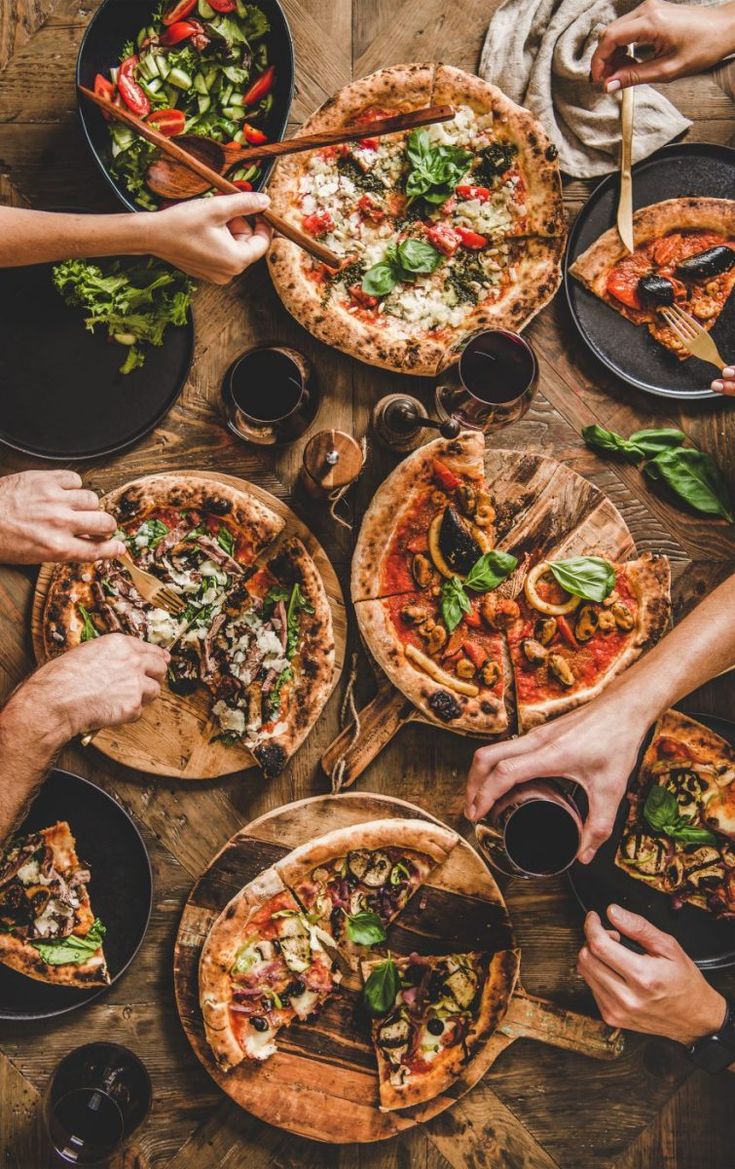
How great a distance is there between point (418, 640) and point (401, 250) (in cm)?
202

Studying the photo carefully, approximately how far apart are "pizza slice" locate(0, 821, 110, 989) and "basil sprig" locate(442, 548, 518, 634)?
2217 mm

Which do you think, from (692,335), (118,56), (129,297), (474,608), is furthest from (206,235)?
(692,335)

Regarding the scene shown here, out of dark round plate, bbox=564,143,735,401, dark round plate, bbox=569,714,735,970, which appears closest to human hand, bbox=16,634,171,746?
dark round plate, bbox=569,714,735,970

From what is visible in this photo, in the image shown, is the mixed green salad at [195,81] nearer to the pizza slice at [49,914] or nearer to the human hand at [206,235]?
the human hand at [206,235]

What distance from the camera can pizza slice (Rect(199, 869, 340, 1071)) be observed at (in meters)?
4.26

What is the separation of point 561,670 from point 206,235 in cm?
265

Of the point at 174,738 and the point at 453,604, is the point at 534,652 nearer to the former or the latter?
the point at 453,604

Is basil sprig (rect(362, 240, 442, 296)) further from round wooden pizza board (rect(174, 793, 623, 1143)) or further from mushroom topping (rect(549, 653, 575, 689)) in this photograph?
round wooden pizza board (rect(174, 793, 623, 1143))

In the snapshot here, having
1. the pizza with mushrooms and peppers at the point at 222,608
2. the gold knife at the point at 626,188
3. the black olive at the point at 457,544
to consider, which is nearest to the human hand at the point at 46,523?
the pizza with mushrooms and peppers at the point at 222,608

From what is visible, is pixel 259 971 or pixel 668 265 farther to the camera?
pixel 668 265

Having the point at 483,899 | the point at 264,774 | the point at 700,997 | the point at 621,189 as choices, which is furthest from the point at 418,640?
the point at 621,189

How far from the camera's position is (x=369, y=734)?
4.45 meters

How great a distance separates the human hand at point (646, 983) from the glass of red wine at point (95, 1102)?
90.3 inches

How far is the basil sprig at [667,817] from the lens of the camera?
434 cm
